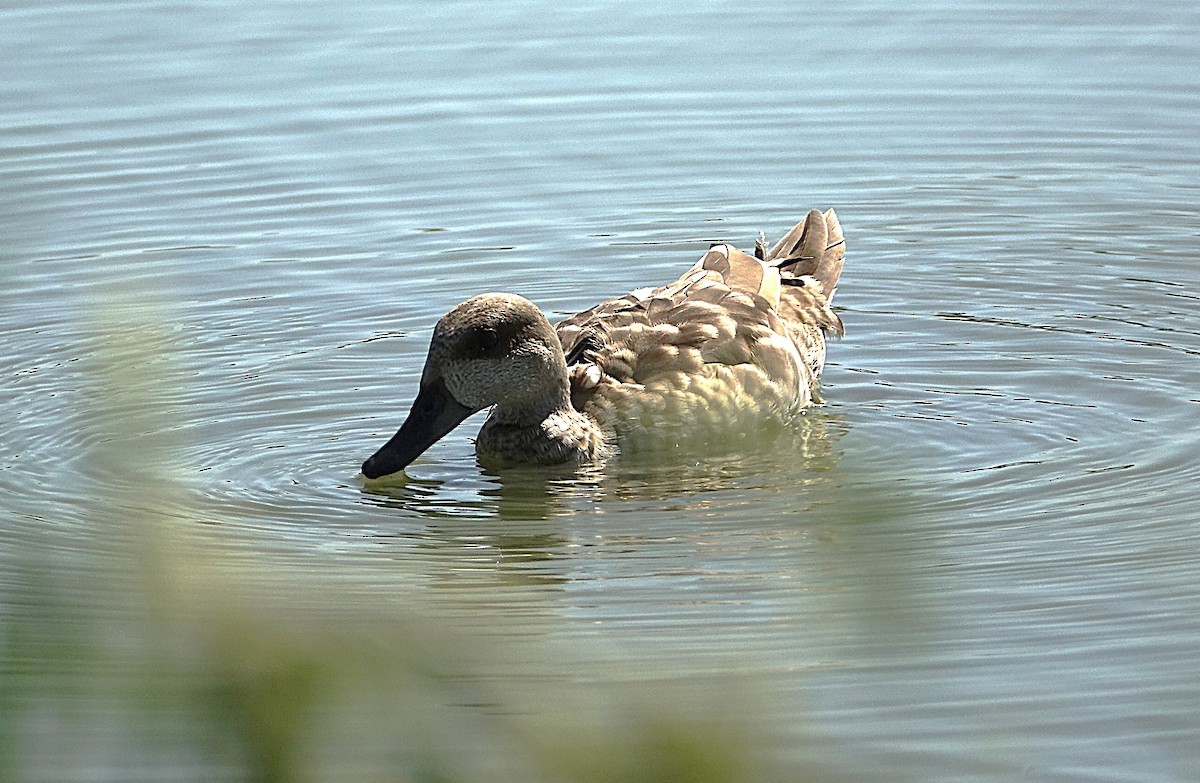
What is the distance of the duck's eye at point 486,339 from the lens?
322 inches

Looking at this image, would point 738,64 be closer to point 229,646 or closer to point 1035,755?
point 1035,755

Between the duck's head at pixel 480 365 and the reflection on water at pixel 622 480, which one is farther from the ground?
the duck's head at pixel 480 365

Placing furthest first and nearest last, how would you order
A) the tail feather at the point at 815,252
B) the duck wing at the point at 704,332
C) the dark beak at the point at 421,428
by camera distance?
1. the tail feather at the point at 815,252
2. the duck wing at the point at 704,332
3. the dark beak at the point at 421,428

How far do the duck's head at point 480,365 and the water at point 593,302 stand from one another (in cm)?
34

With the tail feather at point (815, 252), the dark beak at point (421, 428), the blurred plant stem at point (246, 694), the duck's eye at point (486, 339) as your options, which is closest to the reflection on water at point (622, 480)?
the dark beak at point (421, 428)

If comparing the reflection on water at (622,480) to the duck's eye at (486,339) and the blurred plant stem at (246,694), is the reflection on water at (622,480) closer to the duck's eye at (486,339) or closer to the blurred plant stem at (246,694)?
the duck's eye at (486,339)

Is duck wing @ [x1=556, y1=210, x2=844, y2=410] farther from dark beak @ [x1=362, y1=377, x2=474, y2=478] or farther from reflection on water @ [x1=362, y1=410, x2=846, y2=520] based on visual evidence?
dark beak @ [x1=362, y1=377, x2=474, y2=478]

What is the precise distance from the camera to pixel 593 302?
10609 millimetres

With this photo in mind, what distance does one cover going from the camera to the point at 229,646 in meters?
1.16

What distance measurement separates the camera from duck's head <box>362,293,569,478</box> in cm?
815

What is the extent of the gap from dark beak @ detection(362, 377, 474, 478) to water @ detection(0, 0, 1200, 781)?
0.60ft

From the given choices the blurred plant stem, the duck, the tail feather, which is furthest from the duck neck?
the blurred plant stem

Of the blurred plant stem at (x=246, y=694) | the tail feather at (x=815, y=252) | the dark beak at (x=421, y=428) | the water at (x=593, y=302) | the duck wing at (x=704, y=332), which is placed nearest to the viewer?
the blurred plant stem at (x=246, y=694)

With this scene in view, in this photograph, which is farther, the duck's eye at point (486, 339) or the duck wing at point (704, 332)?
the duck wing at point (704, 332)
